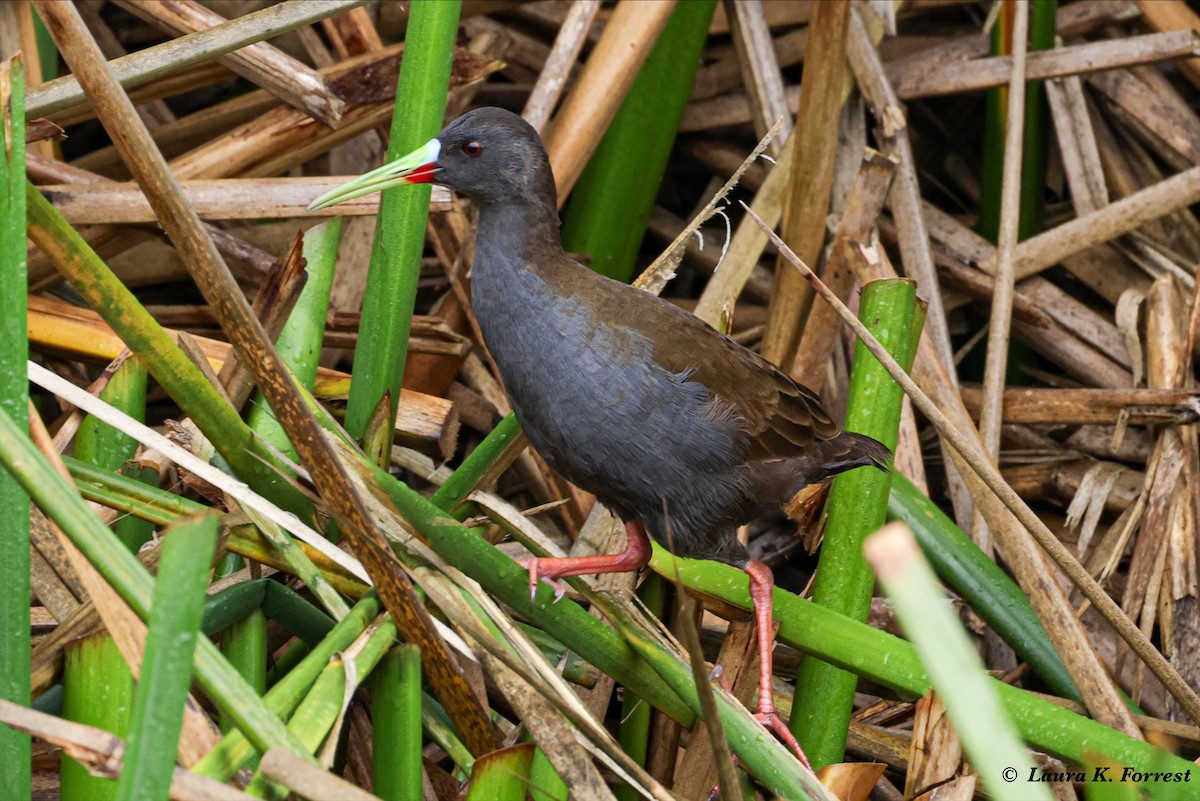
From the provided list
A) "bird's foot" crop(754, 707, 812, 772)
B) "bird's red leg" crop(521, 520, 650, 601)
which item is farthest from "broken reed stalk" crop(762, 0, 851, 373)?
"bird's foot" crop(754, 707, 812, 772)

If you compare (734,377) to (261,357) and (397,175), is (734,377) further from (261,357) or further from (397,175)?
(261,357)

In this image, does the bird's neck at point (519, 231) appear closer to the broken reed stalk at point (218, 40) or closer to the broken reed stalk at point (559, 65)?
the broken reed stalk at point (218, 40)

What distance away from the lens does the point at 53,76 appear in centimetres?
257

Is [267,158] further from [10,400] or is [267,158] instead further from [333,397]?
[10,400]

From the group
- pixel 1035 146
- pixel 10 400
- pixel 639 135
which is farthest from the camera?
pixel 1035 146

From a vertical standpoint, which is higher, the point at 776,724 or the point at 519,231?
the point at 519,231

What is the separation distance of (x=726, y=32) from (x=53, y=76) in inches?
67.7

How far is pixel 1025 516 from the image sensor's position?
5.36 feet

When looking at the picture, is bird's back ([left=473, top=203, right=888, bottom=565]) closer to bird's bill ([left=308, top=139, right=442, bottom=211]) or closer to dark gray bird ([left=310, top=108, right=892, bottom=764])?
dark gray bird ([left=310, top=108, right=892, bottom=764])

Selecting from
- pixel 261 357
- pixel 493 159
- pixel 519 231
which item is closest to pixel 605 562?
pixel 519 231

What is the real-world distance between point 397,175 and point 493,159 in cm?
22

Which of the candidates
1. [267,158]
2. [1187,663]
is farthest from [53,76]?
[1187,663]

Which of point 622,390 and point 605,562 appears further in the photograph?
point 605,562

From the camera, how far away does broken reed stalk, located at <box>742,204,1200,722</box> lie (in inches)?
64.0
